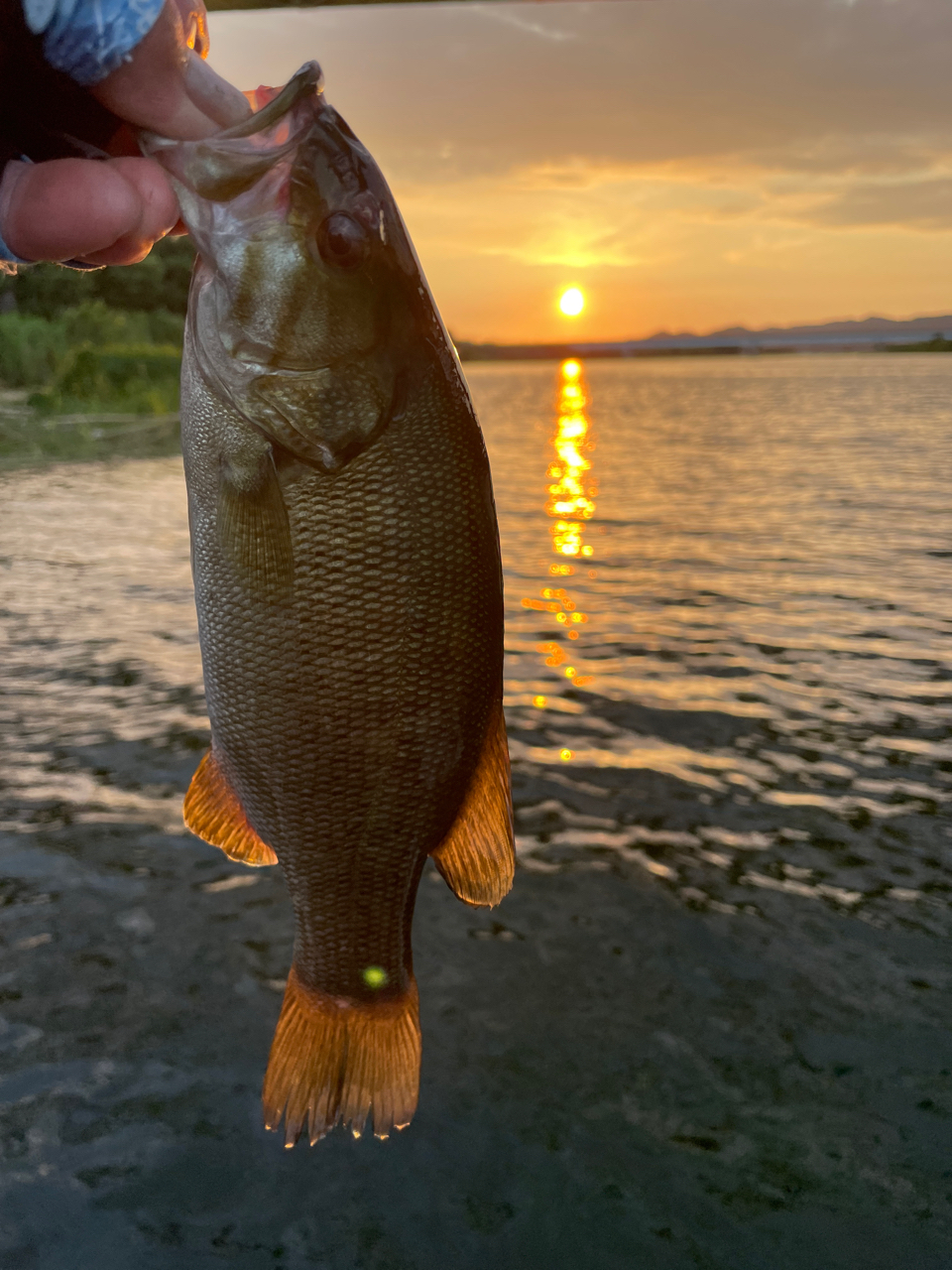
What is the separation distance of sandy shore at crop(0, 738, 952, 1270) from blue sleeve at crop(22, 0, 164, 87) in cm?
404

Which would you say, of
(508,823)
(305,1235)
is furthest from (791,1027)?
(508,823)

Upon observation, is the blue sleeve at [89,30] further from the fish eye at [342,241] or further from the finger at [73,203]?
the fish eye at [342,241]

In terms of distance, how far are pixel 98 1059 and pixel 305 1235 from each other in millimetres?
1462

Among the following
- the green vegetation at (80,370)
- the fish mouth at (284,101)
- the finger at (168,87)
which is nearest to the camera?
the finger at (168,87)

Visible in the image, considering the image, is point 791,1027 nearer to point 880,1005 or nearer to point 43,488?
point 880,1005

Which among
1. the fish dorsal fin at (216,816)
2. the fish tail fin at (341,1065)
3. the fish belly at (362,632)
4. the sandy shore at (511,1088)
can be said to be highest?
the fish belly at (362,632)

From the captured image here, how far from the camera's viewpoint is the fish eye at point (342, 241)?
2.29 meters

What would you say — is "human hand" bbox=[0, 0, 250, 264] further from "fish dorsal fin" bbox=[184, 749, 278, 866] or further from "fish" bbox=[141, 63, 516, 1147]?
"fish dorsal fin" bbox=[184, 749, 278, 866]

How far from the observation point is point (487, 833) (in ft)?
8.78

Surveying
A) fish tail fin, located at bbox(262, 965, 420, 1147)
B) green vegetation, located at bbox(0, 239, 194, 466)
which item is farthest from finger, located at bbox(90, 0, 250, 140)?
green vegetation, located at bbox(0, 239, 194, 466)

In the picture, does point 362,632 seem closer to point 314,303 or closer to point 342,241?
point 314,303

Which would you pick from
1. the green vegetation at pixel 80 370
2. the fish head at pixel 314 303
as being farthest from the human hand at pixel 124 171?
the green vegetation at pixel 80 370

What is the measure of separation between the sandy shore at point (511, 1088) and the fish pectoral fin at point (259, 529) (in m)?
3.01

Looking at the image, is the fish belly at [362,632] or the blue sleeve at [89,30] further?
the fish belly at [362,632]
